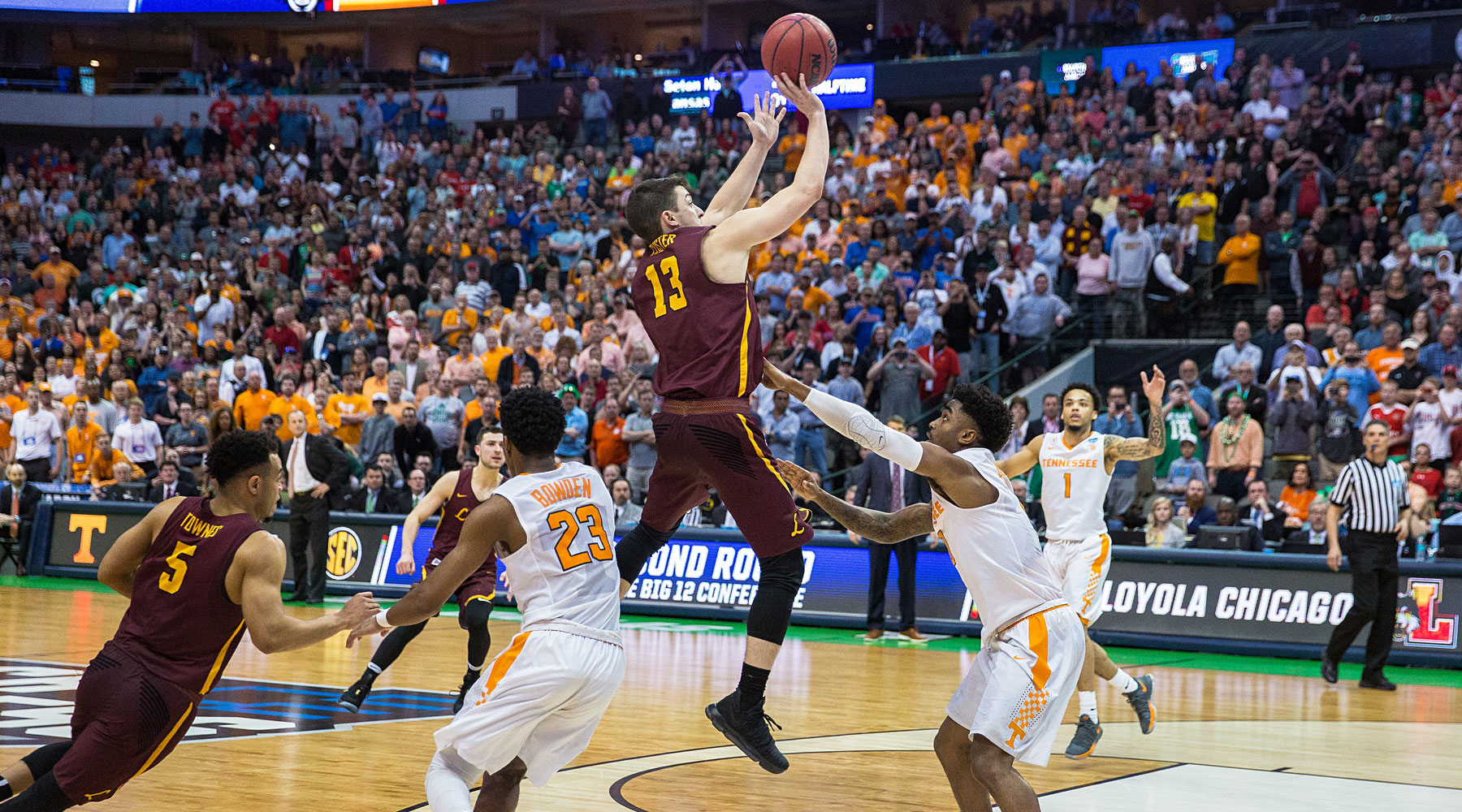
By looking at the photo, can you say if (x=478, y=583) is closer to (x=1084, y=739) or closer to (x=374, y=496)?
(x=1084, y=739)

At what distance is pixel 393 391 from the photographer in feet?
58.3

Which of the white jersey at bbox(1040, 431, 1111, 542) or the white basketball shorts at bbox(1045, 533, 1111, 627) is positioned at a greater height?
the white jersey at bbox(1040, 431, 1111, 542)

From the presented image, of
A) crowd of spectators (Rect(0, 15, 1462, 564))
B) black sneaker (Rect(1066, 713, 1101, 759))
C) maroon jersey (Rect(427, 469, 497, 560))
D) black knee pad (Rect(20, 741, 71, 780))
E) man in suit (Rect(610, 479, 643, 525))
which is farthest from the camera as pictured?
man in suit (Rect(610, 479, 643, 525))

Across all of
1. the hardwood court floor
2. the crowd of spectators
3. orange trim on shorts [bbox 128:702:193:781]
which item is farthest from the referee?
orange trim on shorts [bbox 128:702:193:781]

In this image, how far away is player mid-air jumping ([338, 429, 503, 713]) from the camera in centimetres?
902

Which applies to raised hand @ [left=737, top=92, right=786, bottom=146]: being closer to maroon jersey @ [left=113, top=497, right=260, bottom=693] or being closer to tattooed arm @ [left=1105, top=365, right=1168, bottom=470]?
maroon jersey @ [left=113, top=497, right=260, bottom=693]

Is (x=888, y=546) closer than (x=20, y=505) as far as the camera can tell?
Yes

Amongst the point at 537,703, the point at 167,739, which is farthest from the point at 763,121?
the point at 167,739

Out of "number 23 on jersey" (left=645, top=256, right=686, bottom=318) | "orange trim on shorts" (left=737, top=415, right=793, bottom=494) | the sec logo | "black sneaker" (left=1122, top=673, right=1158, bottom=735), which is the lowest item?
the sec logo

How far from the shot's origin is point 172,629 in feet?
16.1

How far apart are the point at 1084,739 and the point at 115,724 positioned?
202 inches

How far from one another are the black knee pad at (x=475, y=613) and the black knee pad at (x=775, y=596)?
338cm

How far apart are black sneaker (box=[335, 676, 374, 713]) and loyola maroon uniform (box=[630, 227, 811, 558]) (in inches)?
151

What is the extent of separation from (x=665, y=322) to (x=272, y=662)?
22.9 ft
